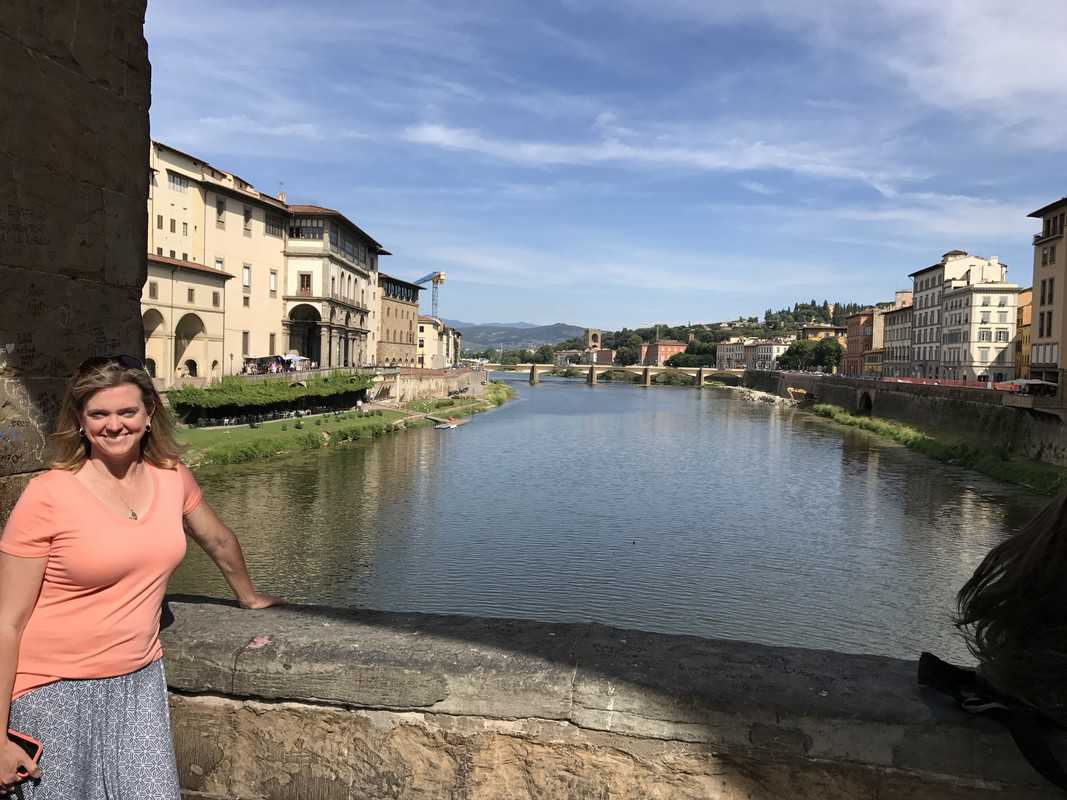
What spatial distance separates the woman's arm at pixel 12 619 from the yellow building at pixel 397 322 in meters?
59.3

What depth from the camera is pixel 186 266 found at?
32.7 meters

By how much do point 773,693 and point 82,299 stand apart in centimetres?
224

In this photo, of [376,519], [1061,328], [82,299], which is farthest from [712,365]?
[82,299]

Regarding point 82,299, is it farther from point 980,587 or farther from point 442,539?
point 442,539

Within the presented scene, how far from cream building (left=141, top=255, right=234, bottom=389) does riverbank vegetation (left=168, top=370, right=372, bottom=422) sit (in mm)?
999

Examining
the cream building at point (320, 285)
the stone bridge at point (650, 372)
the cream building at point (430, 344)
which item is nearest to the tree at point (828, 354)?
the stone bridge at point (650, 372)

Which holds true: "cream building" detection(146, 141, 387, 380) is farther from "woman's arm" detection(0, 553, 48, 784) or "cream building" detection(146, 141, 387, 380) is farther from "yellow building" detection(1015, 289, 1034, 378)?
"yellow building" detection(1015, 289, 1034, 378)

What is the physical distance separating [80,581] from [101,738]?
338mm

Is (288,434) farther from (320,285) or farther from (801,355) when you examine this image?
(801,355)

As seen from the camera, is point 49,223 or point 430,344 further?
point 430,344

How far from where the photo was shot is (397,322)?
6975cm

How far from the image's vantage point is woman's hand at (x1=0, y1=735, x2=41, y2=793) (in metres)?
1.65

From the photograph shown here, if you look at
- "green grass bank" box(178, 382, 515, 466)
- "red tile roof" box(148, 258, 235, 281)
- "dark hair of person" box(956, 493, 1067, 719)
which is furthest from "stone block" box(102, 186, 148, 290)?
"red tile roof" box(148, 258, 235, 281)

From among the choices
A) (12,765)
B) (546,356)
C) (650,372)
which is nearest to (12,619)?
(12,765)
